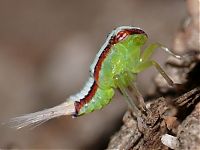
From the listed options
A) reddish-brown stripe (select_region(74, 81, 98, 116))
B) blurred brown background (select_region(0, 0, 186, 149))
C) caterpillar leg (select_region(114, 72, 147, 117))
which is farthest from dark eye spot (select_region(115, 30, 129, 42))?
blurred brown background (select_region(0, 0, 186, 149))

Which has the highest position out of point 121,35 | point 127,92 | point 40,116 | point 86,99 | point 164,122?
point 121,35

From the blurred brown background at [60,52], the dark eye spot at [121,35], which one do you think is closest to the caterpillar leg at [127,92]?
the dark eye spot at [121,35]

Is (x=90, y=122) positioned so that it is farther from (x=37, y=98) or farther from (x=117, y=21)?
(x=117, y=21)

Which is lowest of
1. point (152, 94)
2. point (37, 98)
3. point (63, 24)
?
point (152, 94)

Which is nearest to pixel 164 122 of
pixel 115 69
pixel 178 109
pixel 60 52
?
pixel 178 109

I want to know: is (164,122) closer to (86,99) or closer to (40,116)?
(86,99)

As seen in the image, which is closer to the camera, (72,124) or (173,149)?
(173,149)

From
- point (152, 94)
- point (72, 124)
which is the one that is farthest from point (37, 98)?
point (152, 94)

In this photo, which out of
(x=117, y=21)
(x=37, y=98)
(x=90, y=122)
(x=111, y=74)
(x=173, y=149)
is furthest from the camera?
(x=117, y=21)
